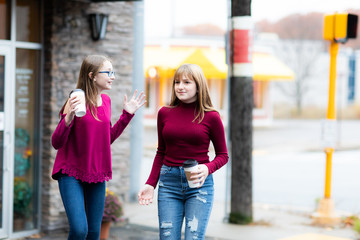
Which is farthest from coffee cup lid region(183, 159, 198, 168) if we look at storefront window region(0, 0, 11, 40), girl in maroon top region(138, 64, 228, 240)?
storefront window region(0, 0, 11, 40)

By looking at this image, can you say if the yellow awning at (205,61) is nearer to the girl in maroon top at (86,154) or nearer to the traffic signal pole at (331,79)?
the traffic signal pole at (331,79)

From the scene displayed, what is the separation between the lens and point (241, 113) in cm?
789

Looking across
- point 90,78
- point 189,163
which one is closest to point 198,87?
point 189,163

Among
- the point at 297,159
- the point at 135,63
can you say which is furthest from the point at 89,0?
the point at 297,159

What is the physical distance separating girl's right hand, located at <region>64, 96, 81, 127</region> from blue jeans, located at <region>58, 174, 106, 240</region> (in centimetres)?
43

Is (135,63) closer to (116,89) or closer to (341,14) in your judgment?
(116,89)

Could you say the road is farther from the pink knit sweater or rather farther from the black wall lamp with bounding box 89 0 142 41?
the pink knit sweater

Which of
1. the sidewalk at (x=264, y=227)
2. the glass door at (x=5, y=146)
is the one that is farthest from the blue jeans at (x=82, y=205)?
the sidewalk at (x=264, y=227)

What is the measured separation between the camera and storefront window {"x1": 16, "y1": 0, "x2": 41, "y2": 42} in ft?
22.8

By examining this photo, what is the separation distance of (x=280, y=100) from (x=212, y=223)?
49.1 m

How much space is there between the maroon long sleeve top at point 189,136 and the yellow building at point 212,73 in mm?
21895

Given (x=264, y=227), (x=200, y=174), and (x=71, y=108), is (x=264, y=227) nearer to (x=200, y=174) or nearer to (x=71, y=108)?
(x=200, y=174)

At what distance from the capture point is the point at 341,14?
8.36 m

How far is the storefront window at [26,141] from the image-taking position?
276 inches
